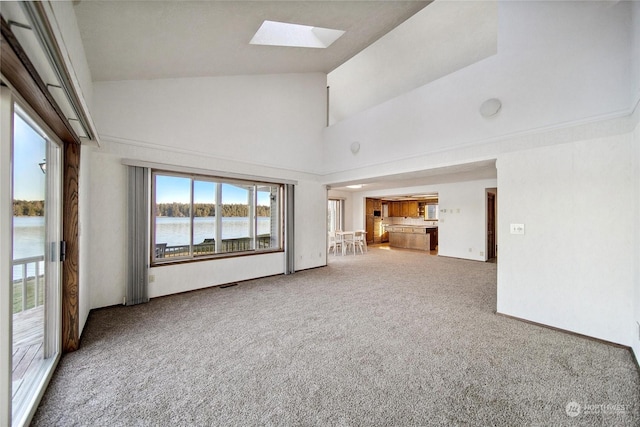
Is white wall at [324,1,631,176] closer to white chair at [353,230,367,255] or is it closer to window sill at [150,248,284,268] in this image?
window sill at [150,248,284,268]

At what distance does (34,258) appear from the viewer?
2170 millimetres

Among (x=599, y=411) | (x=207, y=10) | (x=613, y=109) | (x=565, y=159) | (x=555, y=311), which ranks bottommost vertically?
(x=599, y=411)

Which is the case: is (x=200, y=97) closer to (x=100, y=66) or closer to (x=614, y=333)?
(x=100, y=66)

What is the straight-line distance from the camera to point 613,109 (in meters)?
2.54

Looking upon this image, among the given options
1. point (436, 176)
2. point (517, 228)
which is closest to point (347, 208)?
point (436, 176)

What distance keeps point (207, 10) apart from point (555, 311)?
5140 mm

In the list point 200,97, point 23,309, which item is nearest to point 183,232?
point 23,309

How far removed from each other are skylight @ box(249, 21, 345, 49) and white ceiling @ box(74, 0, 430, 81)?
0.43 feet

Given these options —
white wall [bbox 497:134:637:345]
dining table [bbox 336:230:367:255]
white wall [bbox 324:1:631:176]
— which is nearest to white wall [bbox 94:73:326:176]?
white wall [bbox 324:1:631:176]

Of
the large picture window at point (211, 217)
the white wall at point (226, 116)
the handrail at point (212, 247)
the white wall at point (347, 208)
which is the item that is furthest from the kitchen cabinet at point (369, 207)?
the handrail at point (212, 247)

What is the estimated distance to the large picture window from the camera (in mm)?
4086

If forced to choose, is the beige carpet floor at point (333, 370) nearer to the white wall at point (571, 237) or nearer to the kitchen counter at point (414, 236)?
the white wall at point (571, 237)

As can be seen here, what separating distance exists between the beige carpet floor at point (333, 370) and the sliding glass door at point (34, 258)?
15 cm

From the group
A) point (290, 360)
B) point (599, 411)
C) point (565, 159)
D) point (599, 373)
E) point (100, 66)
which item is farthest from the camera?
point (100, 66)
